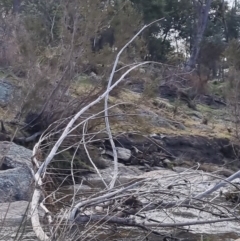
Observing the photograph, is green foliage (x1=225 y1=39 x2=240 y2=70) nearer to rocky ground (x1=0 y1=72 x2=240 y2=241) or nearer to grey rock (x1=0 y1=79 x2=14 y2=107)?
rocky ground (x1=0 y1=72 x2=240 y2=241)

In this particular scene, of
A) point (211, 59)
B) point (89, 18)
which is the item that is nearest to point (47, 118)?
point (89, 18)

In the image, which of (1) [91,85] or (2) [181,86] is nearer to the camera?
(1) [91,85]

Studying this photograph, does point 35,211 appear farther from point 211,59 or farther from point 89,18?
point 211,59

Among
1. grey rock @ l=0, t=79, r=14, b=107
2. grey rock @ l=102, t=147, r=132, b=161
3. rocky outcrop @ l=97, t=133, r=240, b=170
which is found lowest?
rocky outcrop @ l=97, t=133, r=240, b=170

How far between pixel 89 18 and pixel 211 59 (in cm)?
2248

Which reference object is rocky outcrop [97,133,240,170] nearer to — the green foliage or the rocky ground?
the rocky ground

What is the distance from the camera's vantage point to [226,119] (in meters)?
27.8

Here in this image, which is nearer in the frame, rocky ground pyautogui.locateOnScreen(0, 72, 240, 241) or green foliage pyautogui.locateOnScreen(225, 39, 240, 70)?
rocky ground pyautogui.locateOnScreen(0, 72, 240, 241)

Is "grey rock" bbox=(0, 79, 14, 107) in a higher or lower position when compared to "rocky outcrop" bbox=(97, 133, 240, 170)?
higher

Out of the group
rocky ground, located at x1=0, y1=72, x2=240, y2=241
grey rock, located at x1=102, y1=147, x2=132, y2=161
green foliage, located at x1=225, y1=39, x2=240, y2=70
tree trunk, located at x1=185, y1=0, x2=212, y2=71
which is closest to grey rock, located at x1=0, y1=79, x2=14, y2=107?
rocky ground, located at x1=0, y1=72, x2=240, y2=241

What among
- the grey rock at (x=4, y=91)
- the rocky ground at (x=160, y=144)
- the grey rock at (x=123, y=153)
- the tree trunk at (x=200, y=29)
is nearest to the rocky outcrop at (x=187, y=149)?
the rocky ground at (x=160, y=144)

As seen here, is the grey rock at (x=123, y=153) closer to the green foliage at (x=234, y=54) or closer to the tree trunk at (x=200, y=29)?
the green foliage at (x=234, y=54)

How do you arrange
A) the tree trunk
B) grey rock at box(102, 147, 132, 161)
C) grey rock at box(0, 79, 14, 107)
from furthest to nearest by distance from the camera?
the tree trunk → grey rock at box(0, 79, 14, 107) → grey rock at box(102, 147, 132, 161)

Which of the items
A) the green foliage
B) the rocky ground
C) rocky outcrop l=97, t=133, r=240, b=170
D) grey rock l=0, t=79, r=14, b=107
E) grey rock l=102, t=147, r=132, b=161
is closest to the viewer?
the rocky ground
